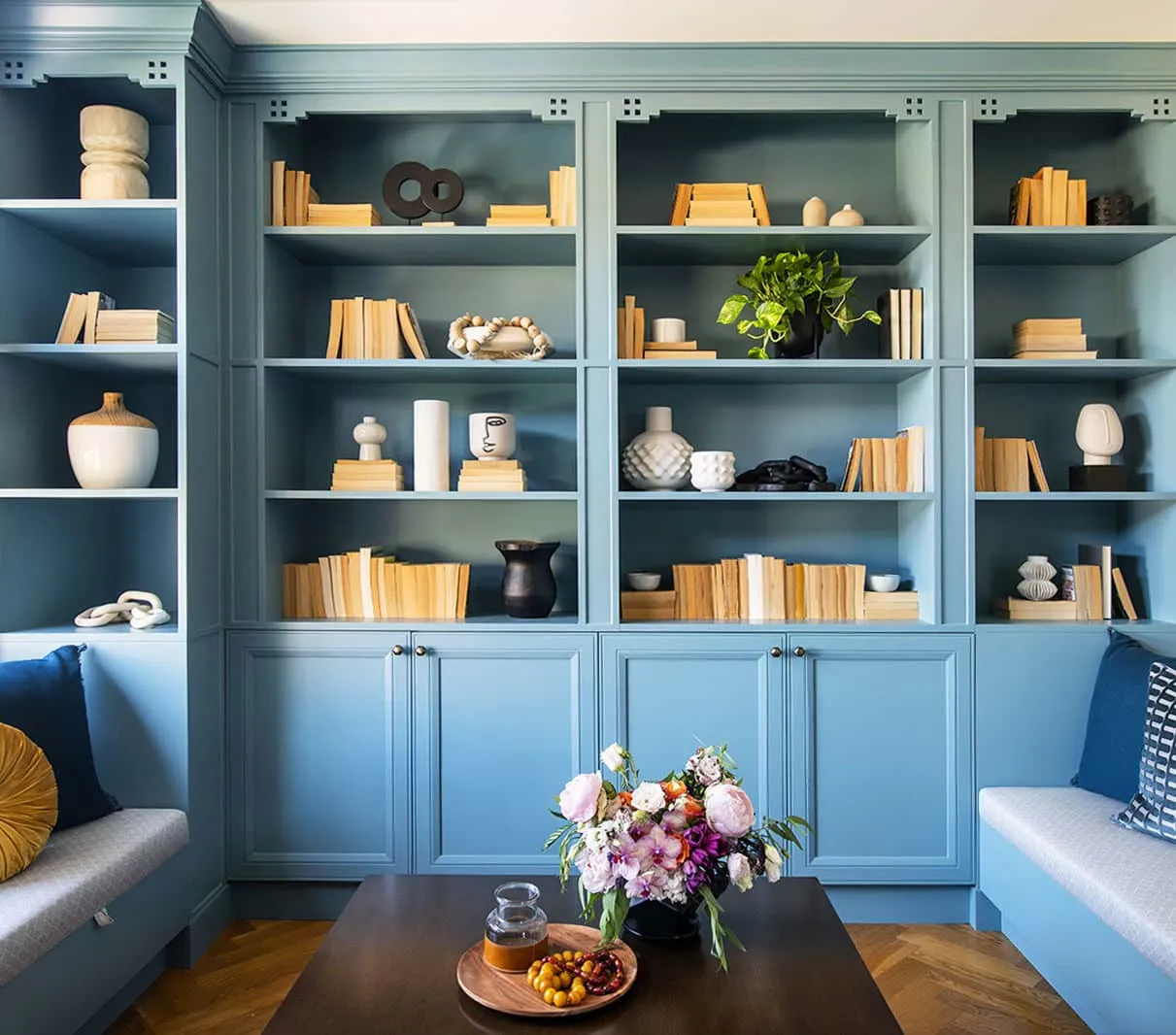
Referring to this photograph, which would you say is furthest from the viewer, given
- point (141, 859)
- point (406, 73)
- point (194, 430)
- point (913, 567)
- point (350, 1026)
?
point (913, 567)

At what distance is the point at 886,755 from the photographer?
2.77 metres

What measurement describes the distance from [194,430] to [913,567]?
2.28m

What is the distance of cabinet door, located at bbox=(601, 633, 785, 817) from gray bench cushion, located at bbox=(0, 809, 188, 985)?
1.27 meters

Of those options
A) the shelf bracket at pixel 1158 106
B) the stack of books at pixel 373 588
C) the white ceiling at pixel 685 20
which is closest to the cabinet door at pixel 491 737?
the stack of books at pixel 373 588

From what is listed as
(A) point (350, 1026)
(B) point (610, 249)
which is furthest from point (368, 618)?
(A) point (350, 1026)

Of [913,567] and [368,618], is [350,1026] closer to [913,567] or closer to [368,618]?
[368,618]

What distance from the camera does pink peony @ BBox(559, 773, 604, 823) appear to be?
155cm

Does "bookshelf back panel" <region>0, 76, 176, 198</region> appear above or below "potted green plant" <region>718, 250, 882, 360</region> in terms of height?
above

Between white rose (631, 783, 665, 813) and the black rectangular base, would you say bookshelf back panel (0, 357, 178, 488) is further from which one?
the black rectangular base

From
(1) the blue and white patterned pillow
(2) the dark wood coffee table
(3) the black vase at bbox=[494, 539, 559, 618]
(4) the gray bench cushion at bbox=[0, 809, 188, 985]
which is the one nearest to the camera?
(2) the dark wood coffee table

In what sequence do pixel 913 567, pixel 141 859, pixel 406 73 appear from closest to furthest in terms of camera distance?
1. pixel 141 859
2. pixel 406 73
3. pixel 913 567

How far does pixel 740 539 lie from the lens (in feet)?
10.4

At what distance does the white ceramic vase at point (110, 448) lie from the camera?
257cm

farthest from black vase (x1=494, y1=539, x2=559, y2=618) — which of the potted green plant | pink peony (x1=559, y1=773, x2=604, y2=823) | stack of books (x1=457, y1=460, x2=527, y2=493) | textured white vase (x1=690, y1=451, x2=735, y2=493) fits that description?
pink peony (x1=559, y1=773, x2=604, y2=823)
